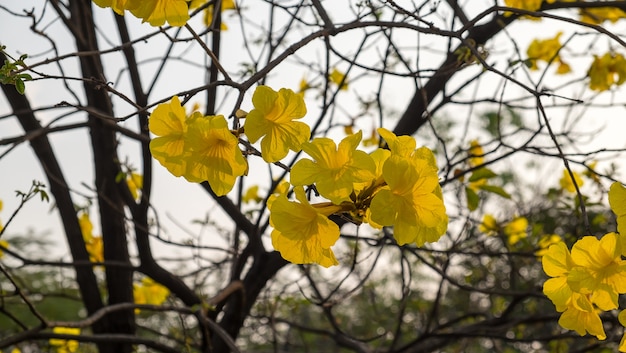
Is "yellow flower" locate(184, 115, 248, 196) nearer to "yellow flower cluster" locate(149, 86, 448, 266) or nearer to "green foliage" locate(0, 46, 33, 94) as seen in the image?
"yellow flower cluster" locate(149, 86, 448, 266)

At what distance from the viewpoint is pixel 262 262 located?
7.35ft

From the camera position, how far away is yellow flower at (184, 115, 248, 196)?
0.86 meters

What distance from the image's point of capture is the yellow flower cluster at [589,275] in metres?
1.01

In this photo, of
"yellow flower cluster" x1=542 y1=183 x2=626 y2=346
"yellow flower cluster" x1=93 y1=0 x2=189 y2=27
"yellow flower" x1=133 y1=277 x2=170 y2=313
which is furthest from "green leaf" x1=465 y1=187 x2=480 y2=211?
"yellow flower" x1=133 y1=277 x2=170 y2=313

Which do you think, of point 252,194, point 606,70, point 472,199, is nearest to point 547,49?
point 606,70

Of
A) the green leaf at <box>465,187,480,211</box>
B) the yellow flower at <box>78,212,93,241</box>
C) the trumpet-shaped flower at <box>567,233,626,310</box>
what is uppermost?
the yellow flower at <box>78,212,93,241</box>

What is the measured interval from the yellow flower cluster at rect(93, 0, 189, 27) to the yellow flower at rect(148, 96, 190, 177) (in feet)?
0.44

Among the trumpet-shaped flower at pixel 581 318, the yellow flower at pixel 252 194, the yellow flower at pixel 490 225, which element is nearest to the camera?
the trumpet-shaped flower at pixel 581 318

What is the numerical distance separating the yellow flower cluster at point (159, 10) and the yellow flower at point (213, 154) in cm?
18

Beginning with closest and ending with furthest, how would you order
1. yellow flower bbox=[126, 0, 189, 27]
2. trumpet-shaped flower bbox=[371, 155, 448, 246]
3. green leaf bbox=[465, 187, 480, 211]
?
trumpet-shaped flower bbox=[371, 155, 448, 246]
yellow flower bbox=[126, 0, 189, 27]
green leaf bbox=[465, 187, 480, 211]

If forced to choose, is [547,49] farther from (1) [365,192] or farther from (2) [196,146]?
(2) [196,146]

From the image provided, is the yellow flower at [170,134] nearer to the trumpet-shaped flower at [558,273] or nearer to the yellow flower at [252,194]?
the trumpet-shaped flower at [558,273]

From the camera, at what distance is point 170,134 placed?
0.93m

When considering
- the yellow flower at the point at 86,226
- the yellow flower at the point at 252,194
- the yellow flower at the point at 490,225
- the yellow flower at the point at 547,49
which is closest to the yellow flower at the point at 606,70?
the yellow flower at the point at 547,49
